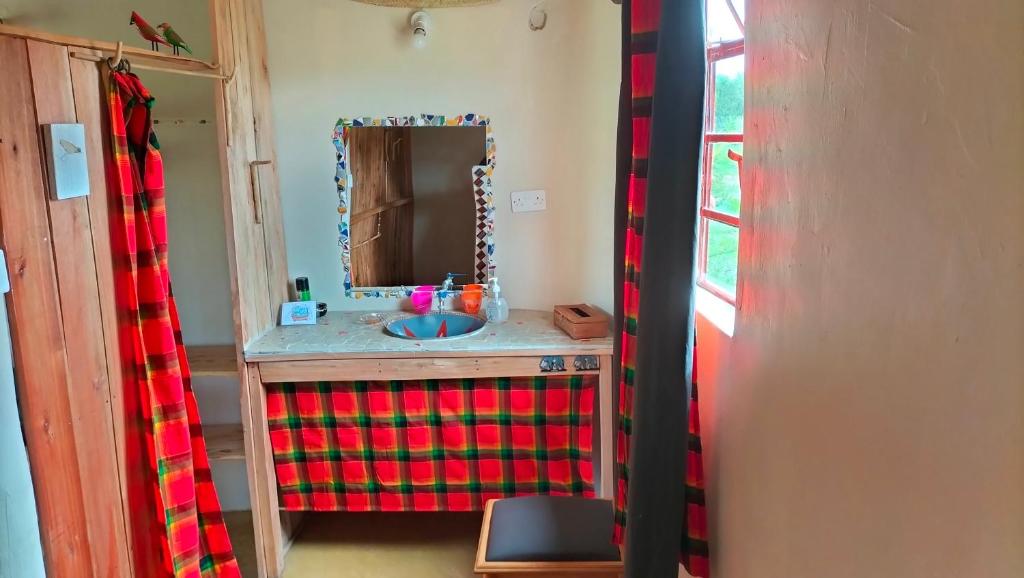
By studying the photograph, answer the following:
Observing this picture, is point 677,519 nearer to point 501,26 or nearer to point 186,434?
point 186,434

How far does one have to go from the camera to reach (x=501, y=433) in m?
2.52

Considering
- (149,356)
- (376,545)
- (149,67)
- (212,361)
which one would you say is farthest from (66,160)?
(376,545)

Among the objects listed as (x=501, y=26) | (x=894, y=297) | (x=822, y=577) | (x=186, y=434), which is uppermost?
(x=501, y=26)

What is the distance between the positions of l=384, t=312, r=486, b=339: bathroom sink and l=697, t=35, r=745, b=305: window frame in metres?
1.04

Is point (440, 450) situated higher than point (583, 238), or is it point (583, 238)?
point (583, 238)

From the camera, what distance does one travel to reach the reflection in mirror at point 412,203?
2820 millimetres

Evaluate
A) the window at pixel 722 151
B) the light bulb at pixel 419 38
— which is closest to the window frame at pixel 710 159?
the window at pixel 722 151

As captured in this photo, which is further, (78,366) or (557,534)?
(557,534)

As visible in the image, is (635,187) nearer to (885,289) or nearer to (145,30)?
(885,289)

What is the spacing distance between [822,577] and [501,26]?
90.9 inches

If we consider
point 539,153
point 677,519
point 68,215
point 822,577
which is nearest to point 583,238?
point 539,153

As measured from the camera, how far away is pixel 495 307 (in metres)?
2.77

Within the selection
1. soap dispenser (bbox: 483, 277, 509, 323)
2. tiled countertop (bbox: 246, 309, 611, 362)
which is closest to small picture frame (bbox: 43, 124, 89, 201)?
tiled countertop (bbox: 246, 309, 611, 362)

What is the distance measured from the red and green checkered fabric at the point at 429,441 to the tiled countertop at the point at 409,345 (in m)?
0.12
